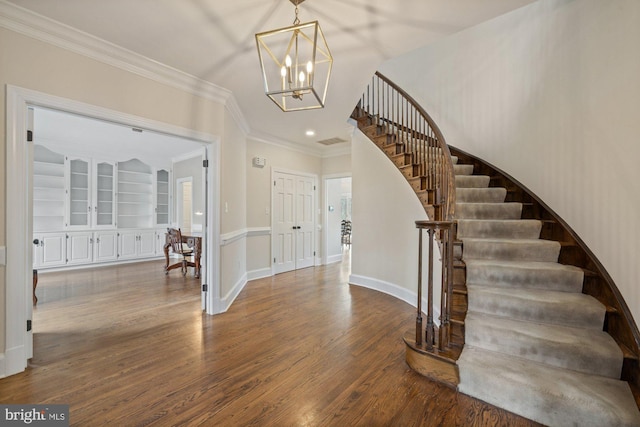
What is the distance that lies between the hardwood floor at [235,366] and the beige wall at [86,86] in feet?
2.39

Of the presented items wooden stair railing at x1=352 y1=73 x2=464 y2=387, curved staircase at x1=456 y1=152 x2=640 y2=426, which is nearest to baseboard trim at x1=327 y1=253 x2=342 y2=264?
wooden stair railing at x1=352 y1=73 x2=464 y2=387

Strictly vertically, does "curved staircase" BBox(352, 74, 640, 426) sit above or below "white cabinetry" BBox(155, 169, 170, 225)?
below

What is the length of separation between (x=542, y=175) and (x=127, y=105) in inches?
170

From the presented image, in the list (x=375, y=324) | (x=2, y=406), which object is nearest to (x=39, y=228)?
(x=2, y=406)

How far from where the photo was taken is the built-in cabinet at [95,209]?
5.88 m

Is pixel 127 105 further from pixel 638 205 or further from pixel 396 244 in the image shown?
pixel 638 205

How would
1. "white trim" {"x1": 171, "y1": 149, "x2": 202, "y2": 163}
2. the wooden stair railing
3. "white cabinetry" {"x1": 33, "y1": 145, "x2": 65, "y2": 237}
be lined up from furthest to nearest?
"white trim" {"x1": 171, "y1": 149, "x2": 202, "y2": 163} < "white cabinetry" {"x1": 33, "y1": 145, "x2": 65, "y2": 237} < the wooden stair railing

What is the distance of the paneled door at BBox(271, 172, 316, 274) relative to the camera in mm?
5699

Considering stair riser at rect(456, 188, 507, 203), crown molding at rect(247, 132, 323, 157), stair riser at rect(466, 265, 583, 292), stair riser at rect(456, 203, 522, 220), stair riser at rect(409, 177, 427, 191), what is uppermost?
crown molding at rect(247, 132, 323, 157)

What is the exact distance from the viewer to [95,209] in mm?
6477

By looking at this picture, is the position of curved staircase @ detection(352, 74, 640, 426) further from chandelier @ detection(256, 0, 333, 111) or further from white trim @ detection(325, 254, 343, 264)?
white trim @ detection(325, 254, 343, 264)

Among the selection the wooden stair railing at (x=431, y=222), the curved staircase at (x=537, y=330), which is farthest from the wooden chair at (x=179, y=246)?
the curved staircase at (x=537, y=330)

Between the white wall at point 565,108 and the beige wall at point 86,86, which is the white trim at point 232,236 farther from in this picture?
the white wall at point 565,108

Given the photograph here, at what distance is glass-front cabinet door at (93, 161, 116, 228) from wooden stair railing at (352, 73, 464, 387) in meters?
5.95
